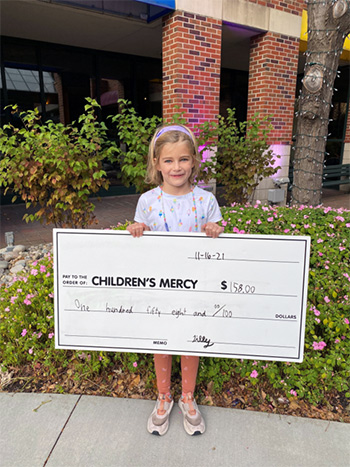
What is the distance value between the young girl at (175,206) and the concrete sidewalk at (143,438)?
0.10 metres

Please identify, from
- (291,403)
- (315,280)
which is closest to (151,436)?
(291,403)

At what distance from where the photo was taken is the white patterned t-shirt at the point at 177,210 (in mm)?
2014

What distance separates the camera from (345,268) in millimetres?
2932

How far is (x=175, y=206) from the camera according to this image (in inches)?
79.4

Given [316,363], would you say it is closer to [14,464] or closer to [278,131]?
[14,464]

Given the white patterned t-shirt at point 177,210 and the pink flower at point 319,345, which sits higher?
the white patterned t-shirt at point 177,210

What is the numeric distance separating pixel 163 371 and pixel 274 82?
6.83m

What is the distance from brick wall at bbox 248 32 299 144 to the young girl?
600 centimetres

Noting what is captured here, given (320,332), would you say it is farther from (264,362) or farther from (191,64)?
(191,64)

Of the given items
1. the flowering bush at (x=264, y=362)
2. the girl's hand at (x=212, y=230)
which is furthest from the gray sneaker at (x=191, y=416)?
the girl's hand at (x=212, y=230)

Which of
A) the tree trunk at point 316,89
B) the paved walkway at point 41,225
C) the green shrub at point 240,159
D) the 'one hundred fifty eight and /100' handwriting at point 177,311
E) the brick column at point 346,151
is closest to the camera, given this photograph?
the 'one hundred fifty eight and /100' handwriting at point 177,311

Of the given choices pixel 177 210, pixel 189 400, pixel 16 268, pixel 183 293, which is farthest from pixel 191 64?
pixel 189 400

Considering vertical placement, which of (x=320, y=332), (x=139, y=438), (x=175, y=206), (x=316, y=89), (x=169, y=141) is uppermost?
(x=316, y=89)

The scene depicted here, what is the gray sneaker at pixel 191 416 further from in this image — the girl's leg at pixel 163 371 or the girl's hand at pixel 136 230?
the girl's hand at pixel 136 230
